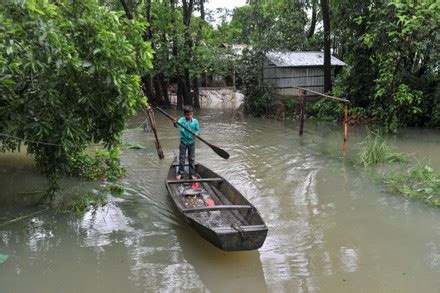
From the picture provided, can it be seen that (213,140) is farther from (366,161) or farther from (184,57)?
(184,57)

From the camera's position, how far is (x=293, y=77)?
67.3ft

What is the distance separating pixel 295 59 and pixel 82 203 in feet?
48.4

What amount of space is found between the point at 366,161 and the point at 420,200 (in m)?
2.79

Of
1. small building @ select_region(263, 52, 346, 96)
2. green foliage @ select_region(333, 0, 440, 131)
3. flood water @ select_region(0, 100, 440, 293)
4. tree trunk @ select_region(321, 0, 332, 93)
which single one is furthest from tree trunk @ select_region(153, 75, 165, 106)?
flood water @ select_region(0, 100, 440, 293)

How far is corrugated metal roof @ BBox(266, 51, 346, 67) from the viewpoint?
20077 millimetres

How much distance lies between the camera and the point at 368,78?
17344 mm

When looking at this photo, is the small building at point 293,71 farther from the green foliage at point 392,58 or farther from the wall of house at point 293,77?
the green foliage at point 392,58

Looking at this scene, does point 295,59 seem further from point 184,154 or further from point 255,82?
point 184,154

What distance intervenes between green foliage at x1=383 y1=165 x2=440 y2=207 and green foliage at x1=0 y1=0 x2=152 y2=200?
18.5 ft

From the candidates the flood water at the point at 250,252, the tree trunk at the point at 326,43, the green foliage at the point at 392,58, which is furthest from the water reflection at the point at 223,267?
the tree trunk at the point at 326,43

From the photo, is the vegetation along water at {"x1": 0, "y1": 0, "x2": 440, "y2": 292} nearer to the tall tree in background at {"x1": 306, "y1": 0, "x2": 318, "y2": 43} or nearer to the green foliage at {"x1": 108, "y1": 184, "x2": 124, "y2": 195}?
the green foliage at {"x1": 108, "y1": 184, "x2": 124, "y2": 195}

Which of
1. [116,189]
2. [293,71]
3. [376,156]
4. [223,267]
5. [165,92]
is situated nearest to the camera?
[223,267]

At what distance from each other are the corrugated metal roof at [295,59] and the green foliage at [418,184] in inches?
435

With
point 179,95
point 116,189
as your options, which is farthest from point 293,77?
point 116,189
